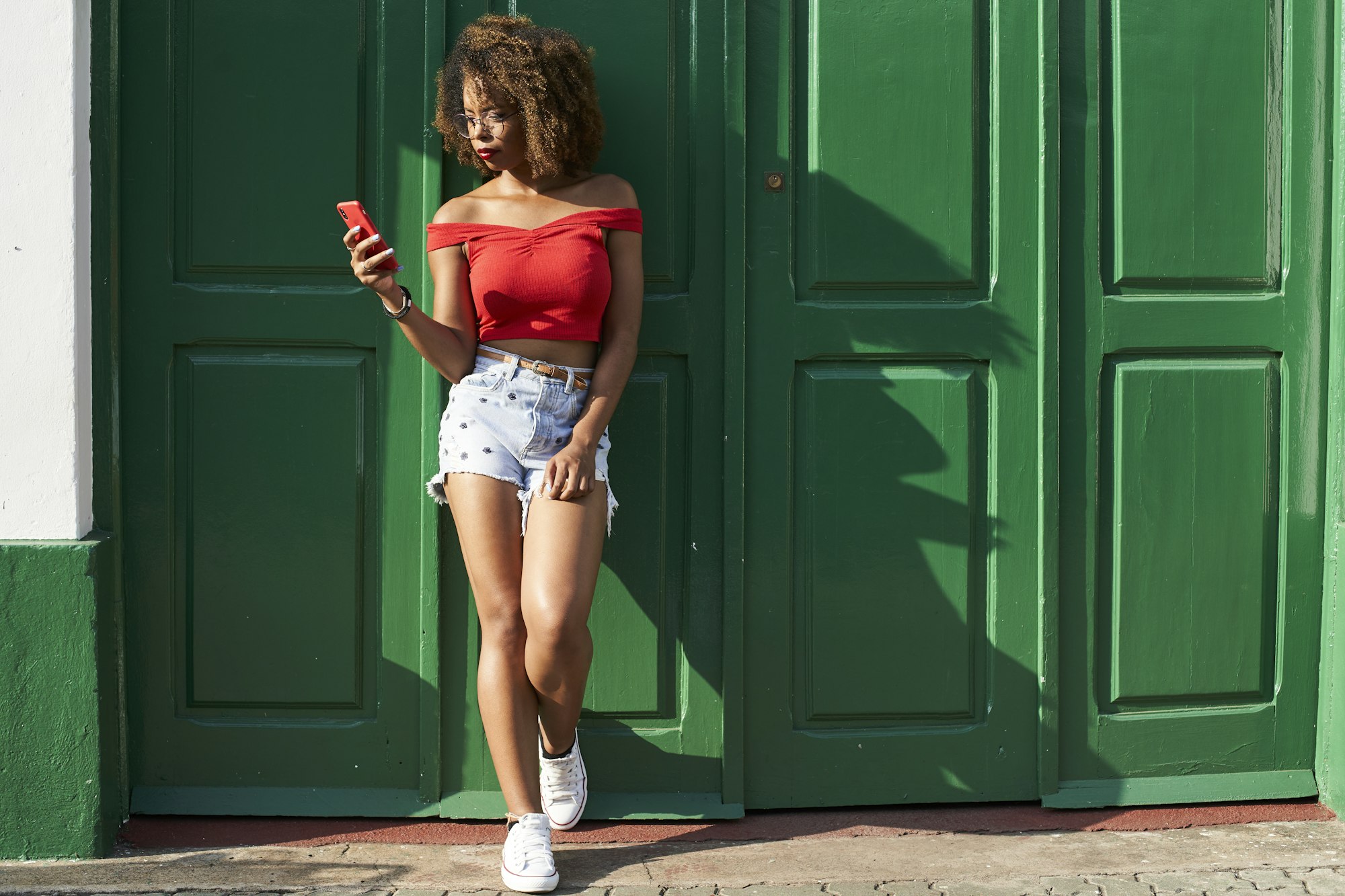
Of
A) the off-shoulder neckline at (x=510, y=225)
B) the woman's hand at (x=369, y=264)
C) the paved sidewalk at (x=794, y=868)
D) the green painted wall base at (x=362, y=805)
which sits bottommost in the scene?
the paved sidewalk at (x=794, y=868)

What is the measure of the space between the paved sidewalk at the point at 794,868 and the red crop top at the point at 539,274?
4.58 feet

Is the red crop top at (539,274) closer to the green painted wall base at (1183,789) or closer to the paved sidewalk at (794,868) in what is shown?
the paved sidewalk at (794,868)

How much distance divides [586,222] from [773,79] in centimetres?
75

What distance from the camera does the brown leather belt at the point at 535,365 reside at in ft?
10.4

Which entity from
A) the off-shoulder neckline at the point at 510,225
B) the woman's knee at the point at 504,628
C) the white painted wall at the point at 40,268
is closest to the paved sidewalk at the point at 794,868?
the woman's knee at the point at 504,628

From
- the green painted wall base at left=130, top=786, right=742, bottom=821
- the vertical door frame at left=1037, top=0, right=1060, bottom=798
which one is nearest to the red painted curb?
the green painted wall base at left=130, top=786, right=742, bottom=821

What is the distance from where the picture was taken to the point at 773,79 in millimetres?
3508

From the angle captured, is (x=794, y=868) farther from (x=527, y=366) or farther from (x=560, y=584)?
(x=527, y=366)

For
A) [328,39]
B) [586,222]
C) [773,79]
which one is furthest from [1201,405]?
[328,39]

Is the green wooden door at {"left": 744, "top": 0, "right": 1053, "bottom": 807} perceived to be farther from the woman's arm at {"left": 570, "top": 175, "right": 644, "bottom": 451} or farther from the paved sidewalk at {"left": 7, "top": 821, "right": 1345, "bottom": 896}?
the woman's arm at {"left": 570, "top": 175, "right": 644, "bottom": 451}

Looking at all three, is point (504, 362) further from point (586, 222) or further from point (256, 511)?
point (256, 511)

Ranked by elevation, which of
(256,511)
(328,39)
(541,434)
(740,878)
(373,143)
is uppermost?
(328,39)

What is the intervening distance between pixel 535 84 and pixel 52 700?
2.00m

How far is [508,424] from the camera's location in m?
3.14
